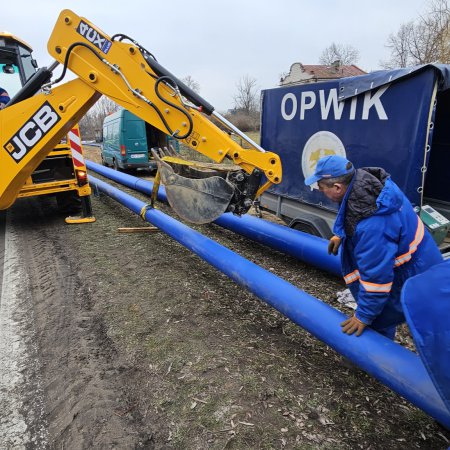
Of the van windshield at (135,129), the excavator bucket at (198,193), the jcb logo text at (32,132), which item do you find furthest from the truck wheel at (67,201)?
the van windshield at (135,129)


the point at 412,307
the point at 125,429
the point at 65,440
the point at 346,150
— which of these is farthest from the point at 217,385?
the point at 346,150

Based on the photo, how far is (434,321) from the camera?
1447 mm

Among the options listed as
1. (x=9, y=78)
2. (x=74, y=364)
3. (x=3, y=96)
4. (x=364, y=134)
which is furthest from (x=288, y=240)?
(x=9, y=78)

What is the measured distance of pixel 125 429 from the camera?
2.17 meters

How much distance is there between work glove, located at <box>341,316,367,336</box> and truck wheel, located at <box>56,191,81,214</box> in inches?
229

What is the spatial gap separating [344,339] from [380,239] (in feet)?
2.37

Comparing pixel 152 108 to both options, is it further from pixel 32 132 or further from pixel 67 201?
pixel 67 201

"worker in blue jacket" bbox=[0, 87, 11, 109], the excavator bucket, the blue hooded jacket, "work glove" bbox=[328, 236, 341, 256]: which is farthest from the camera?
"worker in blue jacket" bbox=[0, 87, 11, 109]

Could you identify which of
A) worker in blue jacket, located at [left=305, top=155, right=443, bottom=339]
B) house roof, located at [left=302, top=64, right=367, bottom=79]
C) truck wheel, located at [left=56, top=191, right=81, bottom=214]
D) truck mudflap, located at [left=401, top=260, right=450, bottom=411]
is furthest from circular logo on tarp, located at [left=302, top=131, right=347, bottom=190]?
house roof, located at [left=302, top=64, right=367, bottom=79]

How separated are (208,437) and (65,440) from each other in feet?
2.81

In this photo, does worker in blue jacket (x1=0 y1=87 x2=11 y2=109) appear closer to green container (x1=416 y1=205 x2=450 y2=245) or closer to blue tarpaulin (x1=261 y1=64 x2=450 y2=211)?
blue tarpaulin (x1=261 y1=64 x2=450 y2=211)

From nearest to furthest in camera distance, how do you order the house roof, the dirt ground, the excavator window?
the dirt ground
the excavator window
the house roof

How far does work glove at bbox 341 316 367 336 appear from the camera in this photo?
2.19 m

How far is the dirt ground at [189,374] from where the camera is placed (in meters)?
2.14
